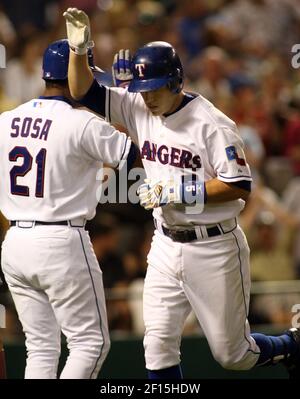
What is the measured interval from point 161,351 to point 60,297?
608 millimetres

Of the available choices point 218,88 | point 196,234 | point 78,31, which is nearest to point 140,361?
point 196,234

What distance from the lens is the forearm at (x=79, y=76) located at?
5.38 metres

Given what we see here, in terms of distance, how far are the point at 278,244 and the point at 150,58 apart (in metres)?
3.58

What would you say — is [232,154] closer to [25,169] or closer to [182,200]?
[182,200]

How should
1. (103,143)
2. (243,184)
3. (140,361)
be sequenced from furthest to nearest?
(140,361)
(243,184)
(103,143)

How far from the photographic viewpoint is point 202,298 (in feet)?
18.1

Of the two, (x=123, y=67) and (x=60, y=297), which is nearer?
(x=60, y=297)

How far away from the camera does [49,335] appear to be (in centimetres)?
540

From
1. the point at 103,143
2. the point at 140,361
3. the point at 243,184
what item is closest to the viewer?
the point at 103,143

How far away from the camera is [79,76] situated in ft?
17.8

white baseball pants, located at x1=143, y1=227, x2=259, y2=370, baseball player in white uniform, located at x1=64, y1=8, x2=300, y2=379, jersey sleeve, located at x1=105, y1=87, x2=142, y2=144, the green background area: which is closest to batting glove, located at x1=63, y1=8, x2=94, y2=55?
baseball player in white uniform, located at x1=64, y1=8, x2=300, y2=379

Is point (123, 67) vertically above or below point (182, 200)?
above

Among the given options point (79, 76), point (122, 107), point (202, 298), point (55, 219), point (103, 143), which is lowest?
point (202, 298)

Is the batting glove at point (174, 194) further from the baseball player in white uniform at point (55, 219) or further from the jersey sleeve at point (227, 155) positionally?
the baseball player in white uniform at point (55, 219)
